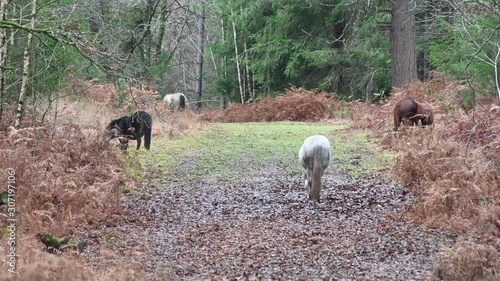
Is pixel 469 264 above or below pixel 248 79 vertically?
below

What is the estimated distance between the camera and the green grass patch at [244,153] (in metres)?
12.3

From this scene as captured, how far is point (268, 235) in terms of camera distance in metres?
7.58

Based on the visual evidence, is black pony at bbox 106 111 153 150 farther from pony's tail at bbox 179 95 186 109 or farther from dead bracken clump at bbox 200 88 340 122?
dead bracken clump at bbox 200 88 340 122

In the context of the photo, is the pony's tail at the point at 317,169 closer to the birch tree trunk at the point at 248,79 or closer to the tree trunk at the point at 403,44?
the tree trunk at the point at 403,44

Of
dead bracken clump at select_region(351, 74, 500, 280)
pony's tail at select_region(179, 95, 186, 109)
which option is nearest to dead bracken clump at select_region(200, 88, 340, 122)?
pony's tail at select_region(179, 95, 186, 109)

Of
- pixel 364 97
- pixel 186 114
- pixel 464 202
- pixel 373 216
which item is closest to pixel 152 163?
pixel 373 216

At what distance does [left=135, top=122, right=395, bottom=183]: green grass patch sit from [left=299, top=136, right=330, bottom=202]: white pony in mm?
2285

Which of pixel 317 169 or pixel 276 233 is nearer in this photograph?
pixel 276 233

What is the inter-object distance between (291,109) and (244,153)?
10964 millimetres

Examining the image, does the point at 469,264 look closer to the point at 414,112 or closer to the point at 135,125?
the point at 414,112

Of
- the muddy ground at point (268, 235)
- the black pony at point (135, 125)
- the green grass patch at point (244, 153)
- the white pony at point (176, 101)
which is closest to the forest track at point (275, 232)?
the muddy ground at point (268, 235)

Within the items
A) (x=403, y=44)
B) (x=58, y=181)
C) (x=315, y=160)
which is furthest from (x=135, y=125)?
(x=403, y=44)

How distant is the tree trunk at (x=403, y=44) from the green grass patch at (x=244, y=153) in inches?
135

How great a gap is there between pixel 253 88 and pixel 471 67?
2075 cm
